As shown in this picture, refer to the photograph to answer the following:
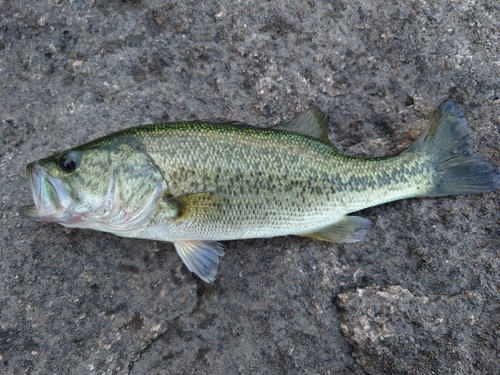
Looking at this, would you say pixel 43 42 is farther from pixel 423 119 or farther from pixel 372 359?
pixel 372 359

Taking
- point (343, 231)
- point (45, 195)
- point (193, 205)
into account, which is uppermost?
point (45, 195)

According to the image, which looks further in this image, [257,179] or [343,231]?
[343,231]

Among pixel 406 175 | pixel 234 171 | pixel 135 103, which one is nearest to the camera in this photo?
pixel 234 171

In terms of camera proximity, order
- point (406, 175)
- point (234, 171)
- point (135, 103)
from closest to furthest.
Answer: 1. point (234, 171)
2. point (406, 175)
3. point (135, 103)

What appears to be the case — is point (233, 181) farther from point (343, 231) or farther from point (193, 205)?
point (343, 231)

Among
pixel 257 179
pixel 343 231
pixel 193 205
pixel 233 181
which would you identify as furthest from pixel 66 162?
pixel 343 231

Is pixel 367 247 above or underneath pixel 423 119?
underneath

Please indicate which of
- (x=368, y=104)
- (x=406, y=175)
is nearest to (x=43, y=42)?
(x=368, y=104)

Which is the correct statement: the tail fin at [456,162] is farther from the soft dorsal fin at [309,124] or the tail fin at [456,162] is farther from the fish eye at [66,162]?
the fish eye at [66,162]
